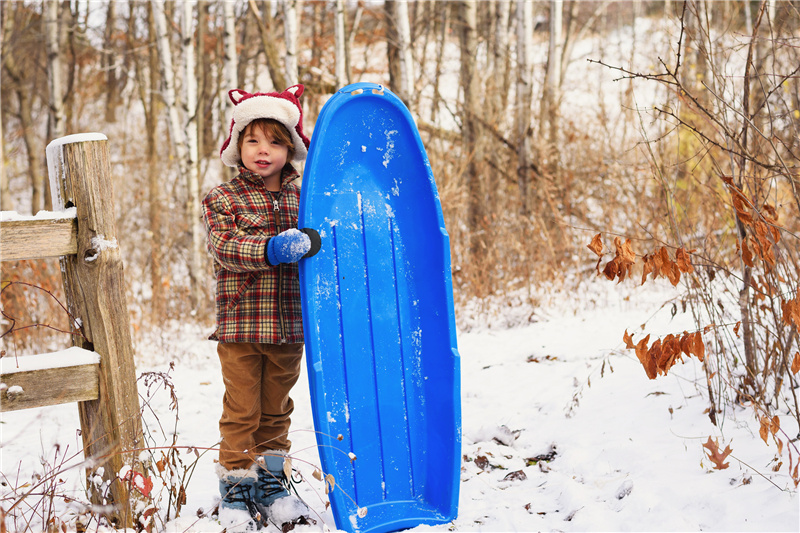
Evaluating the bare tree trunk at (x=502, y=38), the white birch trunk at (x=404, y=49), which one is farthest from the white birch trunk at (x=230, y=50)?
the bare tree trunk at (x=502, y=38)

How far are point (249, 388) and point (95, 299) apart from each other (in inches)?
25.1

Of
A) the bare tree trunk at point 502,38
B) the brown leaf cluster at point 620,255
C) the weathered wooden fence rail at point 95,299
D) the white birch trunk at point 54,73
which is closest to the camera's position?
the brown leaf cluster at point 620,255

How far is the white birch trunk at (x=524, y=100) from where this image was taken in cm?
677

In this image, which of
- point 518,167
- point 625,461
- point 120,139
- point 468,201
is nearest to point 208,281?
A: point 468,201

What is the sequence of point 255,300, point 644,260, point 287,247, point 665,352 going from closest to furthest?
point 644,260 < point 665,352 < point 287,247 < point 255,300

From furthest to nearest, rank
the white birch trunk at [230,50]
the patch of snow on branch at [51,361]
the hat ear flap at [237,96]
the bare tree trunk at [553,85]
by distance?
1. the white birch trunk at [230,50]
2. the bare tree trunk at [553,85]
3. the hat ear flap at [237,96]
4. the patch of snow on branch at [51,361]

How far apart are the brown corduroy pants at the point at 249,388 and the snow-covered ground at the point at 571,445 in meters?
0.22

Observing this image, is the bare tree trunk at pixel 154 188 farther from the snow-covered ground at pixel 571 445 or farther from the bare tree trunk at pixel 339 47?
the bare tree trunk at pixel 339 47

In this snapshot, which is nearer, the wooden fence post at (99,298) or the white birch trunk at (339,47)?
the wooden fence post at (99,298)

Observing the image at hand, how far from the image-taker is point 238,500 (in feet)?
7.75

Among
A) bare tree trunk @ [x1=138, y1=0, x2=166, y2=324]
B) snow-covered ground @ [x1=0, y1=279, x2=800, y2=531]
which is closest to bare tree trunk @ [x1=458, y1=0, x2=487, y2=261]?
snow-covered ground @ [x1=0, y1=279, x2=800, y2=531]

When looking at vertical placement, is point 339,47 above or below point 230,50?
below

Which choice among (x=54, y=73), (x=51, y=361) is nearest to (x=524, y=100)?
(x=51, y=361)

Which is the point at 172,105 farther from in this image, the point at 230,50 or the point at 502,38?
the point at 502,38
